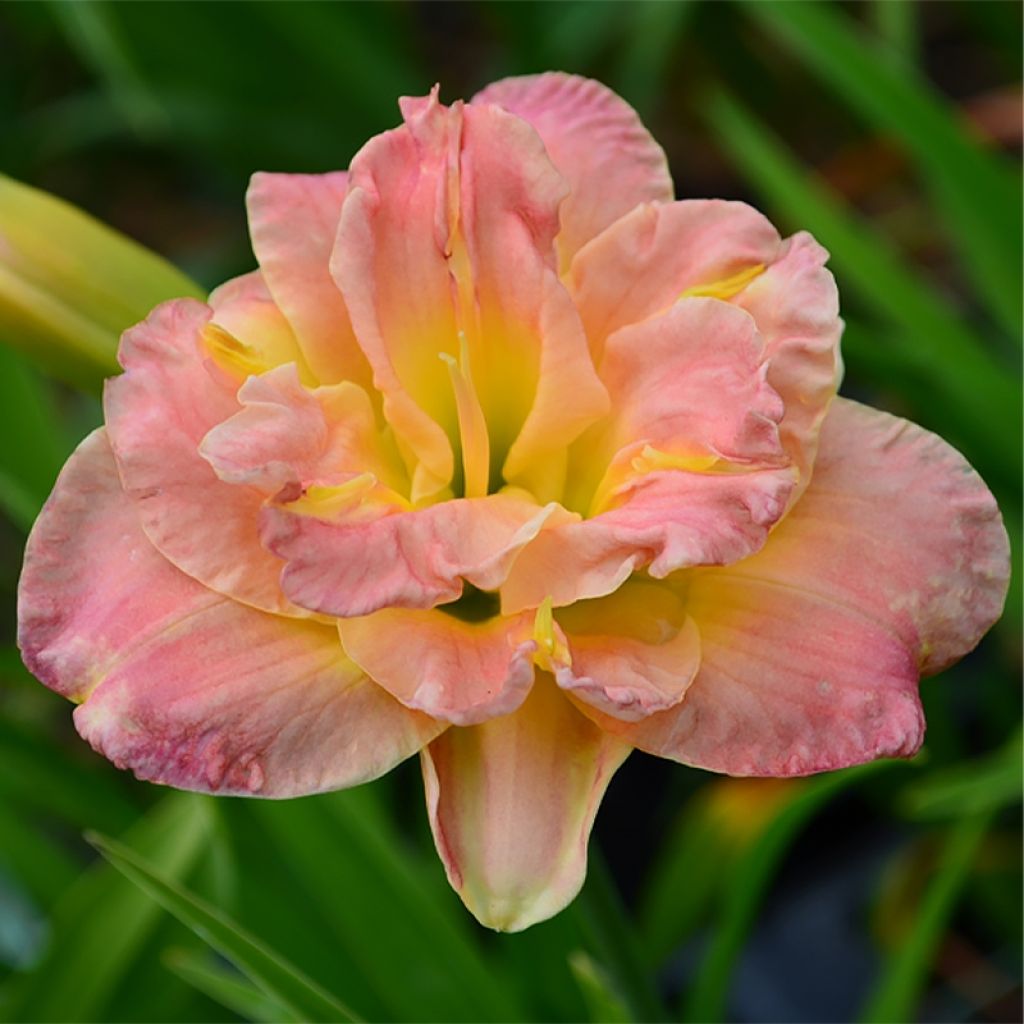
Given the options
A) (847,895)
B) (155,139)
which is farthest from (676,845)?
(155,139)

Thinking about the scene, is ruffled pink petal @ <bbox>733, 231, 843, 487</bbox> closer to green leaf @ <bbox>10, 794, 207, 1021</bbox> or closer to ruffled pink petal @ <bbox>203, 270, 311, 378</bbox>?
ruffled pink petal @ <bbox>203, 270, 311, 378</bbox>

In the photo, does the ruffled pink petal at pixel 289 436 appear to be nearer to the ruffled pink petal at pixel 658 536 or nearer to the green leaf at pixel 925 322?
the ruffled pink petal at pixel 658 536

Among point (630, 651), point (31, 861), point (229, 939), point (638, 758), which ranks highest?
point (630, 651)

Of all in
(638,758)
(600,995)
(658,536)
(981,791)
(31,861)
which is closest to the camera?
(658,536)

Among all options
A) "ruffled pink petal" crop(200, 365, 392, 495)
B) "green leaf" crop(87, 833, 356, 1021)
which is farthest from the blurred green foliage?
"ruffled pink petal" crop(200, 365, 392, 495)

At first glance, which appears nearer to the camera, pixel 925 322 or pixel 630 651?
pixel 630 651

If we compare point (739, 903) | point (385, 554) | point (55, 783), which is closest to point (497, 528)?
point (385, 554)

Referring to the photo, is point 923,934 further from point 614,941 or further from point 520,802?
point 520,802

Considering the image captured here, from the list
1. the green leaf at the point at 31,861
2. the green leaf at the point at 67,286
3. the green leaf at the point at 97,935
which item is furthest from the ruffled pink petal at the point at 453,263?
the green leaf at the point at 31,861
